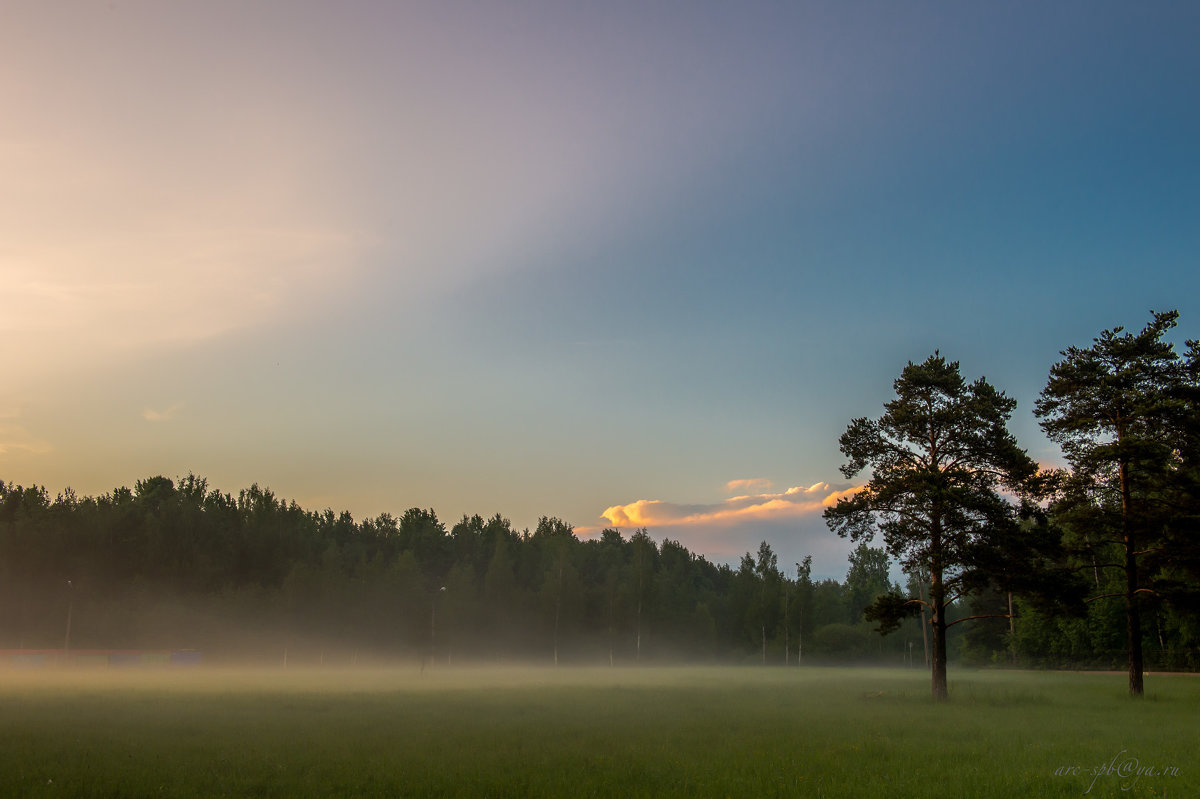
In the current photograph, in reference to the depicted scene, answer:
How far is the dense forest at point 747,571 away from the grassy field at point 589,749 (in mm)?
7735

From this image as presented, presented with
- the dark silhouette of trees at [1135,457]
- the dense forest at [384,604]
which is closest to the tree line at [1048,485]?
the dark silhouette of trees at [1135,457]

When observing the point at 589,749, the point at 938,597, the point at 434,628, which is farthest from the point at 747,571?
the point at 589,749

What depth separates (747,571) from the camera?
6053 inches

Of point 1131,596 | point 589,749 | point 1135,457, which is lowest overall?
point 589,749

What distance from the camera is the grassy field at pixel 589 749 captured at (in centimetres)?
1617

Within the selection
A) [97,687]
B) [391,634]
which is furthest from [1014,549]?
[391,634]

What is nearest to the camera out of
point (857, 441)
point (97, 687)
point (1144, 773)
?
point (1144, 773)

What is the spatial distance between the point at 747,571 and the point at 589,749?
453 feet

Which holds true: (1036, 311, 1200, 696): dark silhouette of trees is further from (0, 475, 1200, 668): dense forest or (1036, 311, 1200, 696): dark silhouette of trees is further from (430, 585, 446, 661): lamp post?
(430, 585, 446, 661): lamp post

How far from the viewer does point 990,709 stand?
116 ft

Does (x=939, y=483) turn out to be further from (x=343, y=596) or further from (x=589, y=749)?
(x=343, y=596)

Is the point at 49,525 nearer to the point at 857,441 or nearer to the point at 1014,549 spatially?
the point at 857,441

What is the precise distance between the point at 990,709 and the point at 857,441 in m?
14.2

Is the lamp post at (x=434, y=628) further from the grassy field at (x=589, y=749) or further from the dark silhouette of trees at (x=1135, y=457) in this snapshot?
the dark silhouette of trees at (x=1135, y=457)
